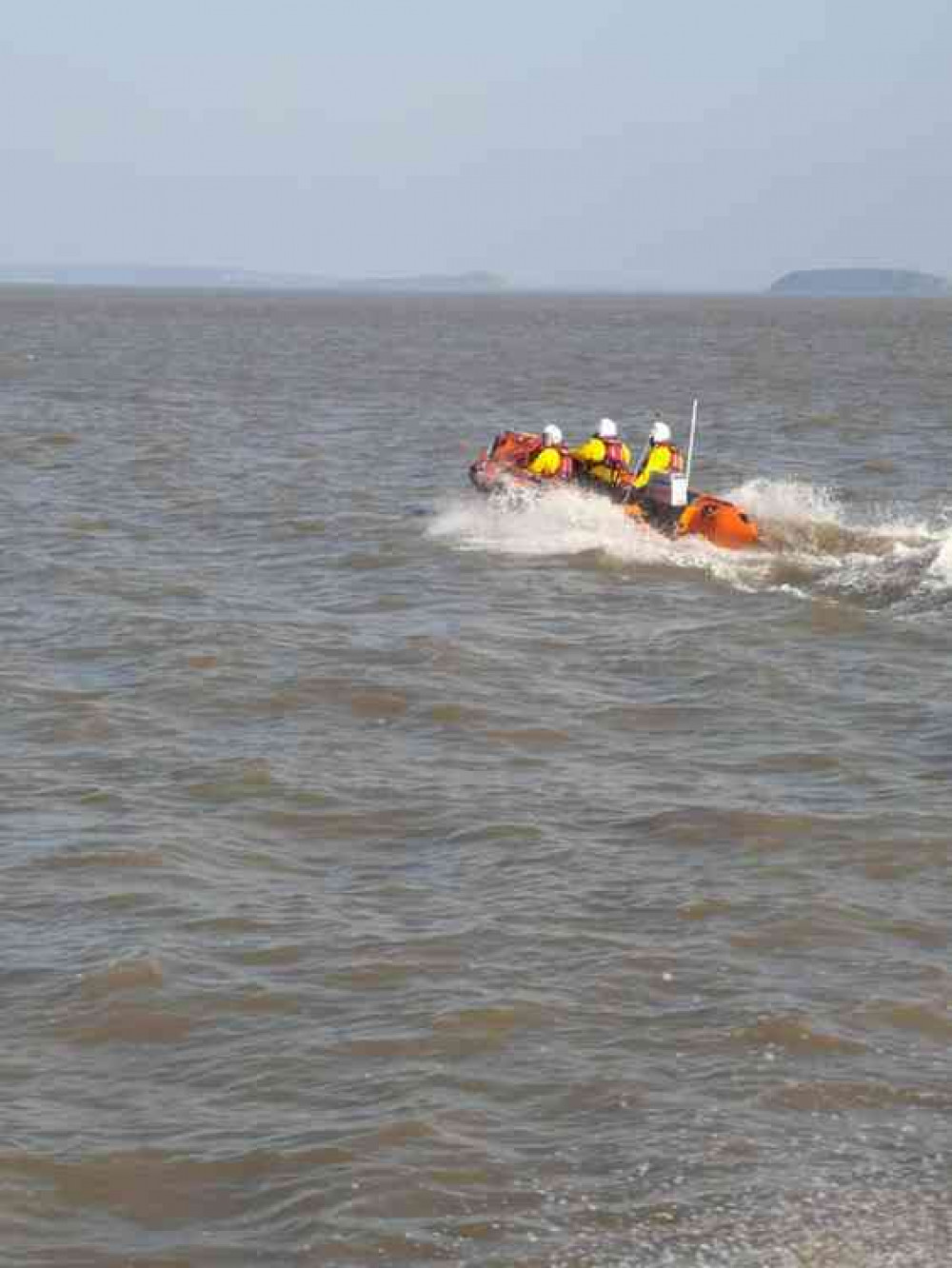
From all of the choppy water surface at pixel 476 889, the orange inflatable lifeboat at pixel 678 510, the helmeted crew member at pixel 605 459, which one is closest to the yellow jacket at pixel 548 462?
the orange inflatable lifeboat at pixel 678 510

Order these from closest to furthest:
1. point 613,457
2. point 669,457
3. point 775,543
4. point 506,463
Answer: point 775,543
point 669,457
point 613,457
point 506,463

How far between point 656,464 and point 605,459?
2.70 ft

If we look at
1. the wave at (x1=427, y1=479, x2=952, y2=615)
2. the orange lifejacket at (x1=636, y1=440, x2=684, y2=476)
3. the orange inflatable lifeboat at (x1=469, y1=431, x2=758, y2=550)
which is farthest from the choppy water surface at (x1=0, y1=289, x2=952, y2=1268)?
the orange lifejacket at (x1=636, y1=440, x2=684, y2=476)

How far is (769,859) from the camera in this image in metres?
11.0

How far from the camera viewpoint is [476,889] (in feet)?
34.8

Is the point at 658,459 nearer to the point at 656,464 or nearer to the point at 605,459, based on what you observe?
the point at 656,464

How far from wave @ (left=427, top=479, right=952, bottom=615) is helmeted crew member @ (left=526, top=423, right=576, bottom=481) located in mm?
306

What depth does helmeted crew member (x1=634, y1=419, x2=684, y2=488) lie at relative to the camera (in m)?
21.9

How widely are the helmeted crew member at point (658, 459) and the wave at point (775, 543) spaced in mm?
526

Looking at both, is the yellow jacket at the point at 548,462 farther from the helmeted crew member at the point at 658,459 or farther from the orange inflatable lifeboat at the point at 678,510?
the helmeted crew member at the point at 658,459

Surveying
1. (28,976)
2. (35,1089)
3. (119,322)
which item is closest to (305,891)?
(28,976)

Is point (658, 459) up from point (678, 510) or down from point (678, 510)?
up

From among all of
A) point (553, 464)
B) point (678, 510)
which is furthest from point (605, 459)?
point (678, 510)

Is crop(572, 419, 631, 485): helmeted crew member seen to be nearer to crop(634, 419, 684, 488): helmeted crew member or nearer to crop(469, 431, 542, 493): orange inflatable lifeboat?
crop(634, 419, 684, 488): helmeted crew member
